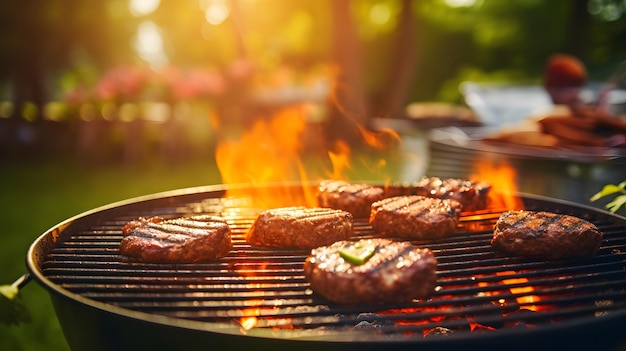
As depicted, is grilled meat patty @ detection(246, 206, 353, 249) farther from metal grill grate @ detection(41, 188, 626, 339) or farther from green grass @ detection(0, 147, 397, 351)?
green grass @ detection(0, 147, 397, 351)

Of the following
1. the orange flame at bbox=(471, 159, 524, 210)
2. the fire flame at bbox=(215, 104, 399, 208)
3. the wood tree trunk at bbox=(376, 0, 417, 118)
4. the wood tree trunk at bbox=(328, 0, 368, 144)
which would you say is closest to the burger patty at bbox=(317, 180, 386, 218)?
the orange flame at bbox=(471, 159, 524, 210)

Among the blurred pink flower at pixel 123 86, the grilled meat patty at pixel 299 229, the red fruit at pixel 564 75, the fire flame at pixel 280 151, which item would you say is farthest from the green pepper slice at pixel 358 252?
the blurred pink flower at pixel 123 86

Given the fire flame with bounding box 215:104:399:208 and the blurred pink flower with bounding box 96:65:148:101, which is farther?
the blurred pink flower with bounding box 96:65:148:101

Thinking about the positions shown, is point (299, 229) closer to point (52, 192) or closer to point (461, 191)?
point (461, 191)

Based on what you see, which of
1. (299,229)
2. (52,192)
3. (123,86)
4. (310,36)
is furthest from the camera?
(310,36)

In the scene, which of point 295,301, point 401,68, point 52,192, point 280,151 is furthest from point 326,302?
point 401,68

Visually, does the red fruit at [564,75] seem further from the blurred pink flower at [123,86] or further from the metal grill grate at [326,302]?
the blurred pink flower at [123,86]
